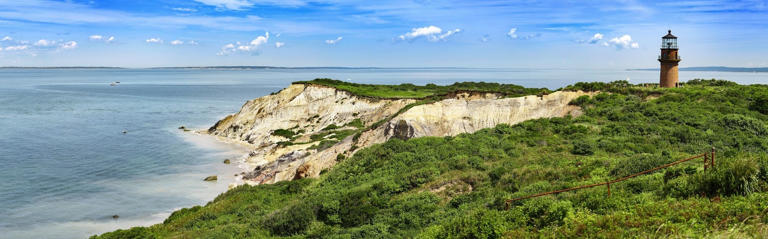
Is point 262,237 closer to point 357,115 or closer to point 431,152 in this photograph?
point 431,152

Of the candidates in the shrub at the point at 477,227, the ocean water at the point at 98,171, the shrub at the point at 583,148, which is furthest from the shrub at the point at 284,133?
the shrub at the point at 477,227

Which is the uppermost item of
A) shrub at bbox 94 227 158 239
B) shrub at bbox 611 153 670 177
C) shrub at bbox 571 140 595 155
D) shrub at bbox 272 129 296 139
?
shrub at bbox 611 153 670 177

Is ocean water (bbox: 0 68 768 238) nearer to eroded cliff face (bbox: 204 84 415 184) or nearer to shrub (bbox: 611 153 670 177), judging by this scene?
eroded cliff face (bbox: 204 84 415 184)

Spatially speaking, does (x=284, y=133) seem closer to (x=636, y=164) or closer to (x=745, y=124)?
(x=745, y=124)

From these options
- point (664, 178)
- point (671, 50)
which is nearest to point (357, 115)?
point (671, 50)

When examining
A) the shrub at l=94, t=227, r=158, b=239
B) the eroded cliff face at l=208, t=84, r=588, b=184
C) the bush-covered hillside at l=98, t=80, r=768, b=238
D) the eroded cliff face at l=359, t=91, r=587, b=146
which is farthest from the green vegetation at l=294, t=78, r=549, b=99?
the shrub at l=94, t=227, r=158, b=239

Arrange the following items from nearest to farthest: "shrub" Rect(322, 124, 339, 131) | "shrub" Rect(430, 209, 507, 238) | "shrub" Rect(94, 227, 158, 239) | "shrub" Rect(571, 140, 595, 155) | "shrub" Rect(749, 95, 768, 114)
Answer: "shrub" Rect(430, 209, 507, 238), "shrub" Rect(94, 227, 158, 239), "shrub" Rect(571, 140, 595, 155), "shrub" Rect(749, 95, 768, 114), "shrub" Rect(322, 124, 339, 131)
